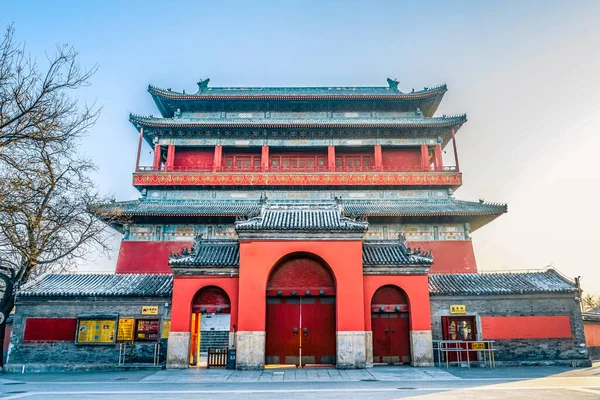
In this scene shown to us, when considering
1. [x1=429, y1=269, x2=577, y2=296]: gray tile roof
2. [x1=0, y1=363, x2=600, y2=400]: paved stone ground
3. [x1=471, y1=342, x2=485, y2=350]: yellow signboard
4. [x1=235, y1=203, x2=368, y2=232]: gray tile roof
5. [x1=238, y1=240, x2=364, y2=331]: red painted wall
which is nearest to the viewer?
[x1=0, y1=363, x2=600, y2=400]: paved stone ground

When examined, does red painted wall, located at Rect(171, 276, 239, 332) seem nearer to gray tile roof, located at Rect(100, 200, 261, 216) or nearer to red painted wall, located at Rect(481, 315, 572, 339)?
gray tile roof, located at Rect(100, 200, 261, 216)

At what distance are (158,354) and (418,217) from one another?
15506 mm

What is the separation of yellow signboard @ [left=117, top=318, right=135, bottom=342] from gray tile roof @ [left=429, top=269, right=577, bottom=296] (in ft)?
38.1

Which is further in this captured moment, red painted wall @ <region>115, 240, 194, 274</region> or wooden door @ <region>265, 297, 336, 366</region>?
red painted wall @ <region>115, 240, 194, 274</region>

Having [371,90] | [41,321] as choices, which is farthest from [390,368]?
[371,90]

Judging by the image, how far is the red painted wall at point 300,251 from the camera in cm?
1455

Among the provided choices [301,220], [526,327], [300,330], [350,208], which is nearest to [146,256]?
[301,220]

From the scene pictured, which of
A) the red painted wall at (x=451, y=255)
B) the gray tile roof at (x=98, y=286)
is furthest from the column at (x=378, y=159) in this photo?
the gray tile roof at (x=98, y=286)

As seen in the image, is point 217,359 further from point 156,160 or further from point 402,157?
point 402,157

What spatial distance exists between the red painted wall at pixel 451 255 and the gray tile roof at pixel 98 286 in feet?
46.1

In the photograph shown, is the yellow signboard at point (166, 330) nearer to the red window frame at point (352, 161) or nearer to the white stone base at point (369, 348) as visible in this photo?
the white stone base at point (369, 348)

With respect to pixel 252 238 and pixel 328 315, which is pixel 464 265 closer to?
pixel 328 315

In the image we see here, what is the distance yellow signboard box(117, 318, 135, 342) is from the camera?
51.4ft

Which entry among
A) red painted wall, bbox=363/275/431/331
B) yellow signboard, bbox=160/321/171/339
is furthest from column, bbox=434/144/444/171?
yellow signboard, bbox=160/321/171/339
